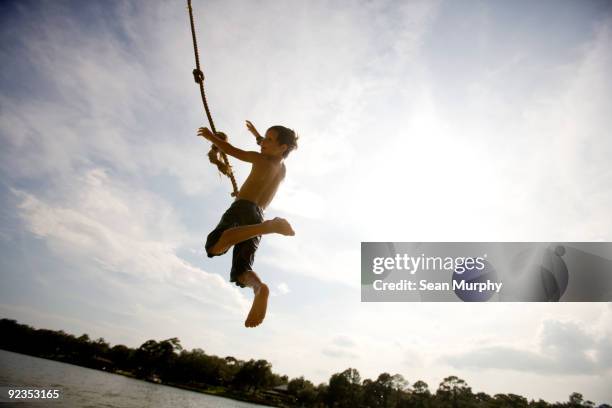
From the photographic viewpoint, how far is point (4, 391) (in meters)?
27.9

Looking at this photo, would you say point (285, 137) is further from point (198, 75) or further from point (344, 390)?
point (344, 390)

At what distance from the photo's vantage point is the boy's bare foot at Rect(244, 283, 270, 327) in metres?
3.78

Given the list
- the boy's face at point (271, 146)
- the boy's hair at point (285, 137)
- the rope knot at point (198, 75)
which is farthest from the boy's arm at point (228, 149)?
the rope knot at point (198, 75)

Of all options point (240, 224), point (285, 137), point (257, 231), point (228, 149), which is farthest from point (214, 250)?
point (285, 137)

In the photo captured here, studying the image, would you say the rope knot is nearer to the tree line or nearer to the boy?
the boy

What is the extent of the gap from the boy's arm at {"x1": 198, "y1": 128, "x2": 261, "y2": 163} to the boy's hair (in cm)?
42

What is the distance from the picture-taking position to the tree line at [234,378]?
86.7m

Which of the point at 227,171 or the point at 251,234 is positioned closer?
the point at 251,234

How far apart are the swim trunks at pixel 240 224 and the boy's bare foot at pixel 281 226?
651 millimetres

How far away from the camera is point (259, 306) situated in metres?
3.78

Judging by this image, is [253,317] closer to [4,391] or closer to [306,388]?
[4,391]

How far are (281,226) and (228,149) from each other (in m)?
1.36

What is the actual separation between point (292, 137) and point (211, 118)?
5.23 feet

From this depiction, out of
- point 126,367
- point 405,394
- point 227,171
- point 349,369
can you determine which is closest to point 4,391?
point 227,171
